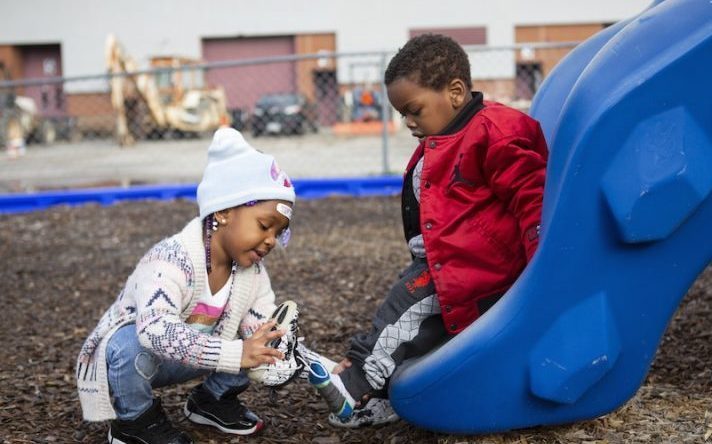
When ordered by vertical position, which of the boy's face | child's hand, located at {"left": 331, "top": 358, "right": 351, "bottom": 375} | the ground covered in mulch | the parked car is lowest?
the parked car

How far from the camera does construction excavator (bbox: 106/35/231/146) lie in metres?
16.3

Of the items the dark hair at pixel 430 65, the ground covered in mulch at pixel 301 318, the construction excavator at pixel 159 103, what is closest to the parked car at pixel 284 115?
the construction excavator at pixel 159 103

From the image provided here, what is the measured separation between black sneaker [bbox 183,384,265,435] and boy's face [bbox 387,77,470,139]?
93 centimetres

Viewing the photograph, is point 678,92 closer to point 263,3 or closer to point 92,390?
point 92,390

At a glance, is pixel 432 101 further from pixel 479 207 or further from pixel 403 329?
pixel 403 329

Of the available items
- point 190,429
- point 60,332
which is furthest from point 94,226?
point 190,429

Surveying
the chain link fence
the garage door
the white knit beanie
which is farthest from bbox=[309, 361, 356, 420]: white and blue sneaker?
the garage door

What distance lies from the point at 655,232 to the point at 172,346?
112 cm

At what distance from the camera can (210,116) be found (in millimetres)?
17484

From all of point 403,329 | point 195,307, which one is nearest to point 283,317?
point 195,307

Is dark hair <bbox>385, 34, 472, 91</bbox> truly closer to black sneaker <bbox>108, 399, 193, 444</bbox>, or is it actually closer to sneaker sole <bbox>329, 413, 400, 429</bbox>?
sneaker sole <bbox>329, 413, 400, 429</bbox>

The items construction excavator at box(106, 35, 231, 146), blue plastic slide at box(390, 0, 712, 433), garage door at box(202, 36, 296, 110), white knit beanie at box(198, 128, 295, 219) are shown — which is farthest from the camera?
garage door at box(202, 36, 296, 110)

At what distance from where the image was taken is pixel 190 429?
2572 mm

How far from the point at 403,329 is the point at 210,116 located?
1553 centimetres
